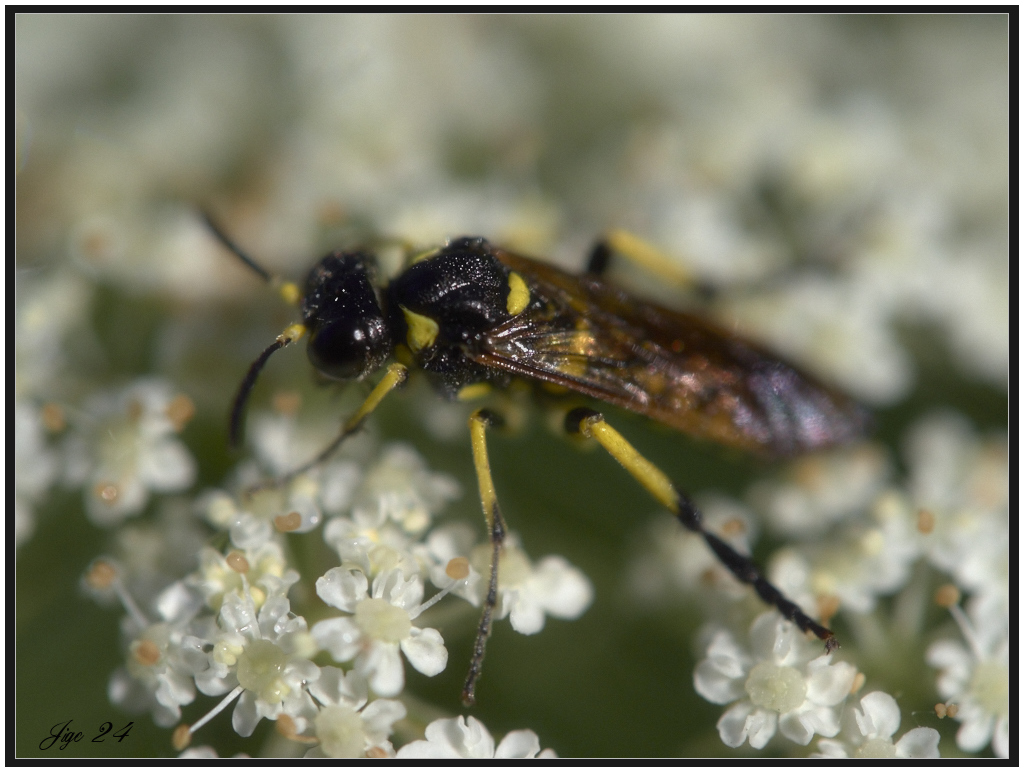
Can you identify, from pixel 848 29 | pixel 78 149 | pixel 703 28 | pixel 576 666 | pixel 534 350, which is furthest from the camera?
pixel 848 29

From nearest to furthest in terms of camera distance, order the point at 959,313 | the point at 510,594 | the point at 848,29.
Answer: the point at 510,594 → the point at 959,313 → the point at 848,29

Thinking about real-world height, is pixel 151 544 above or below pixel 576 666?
above

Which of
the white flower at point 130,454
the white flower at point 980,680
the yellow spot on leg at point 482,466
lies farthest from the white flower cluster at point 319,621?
the white flower at point 980,680

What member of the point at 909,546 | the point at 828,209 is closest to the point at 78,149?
the point at 828,209

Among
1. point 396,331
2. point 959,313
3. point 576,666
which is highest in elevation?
point 396,331

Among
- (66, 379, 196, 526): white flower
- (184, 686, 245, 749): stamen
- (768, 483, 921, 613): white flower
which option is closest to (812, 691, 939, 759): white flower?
(768, 483, 921, 613): white flower

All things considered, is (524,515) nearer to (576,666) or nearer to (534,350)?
(576,666)

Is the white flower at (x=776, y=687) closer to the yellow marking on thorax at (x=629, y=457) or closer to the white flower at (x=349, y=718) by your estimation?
the yellow marking on thorax at (x=629, y=457)

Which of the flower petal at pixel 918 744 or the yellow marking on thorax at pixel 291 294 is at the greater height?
the yellow marking on thorax at pixel 291 294
